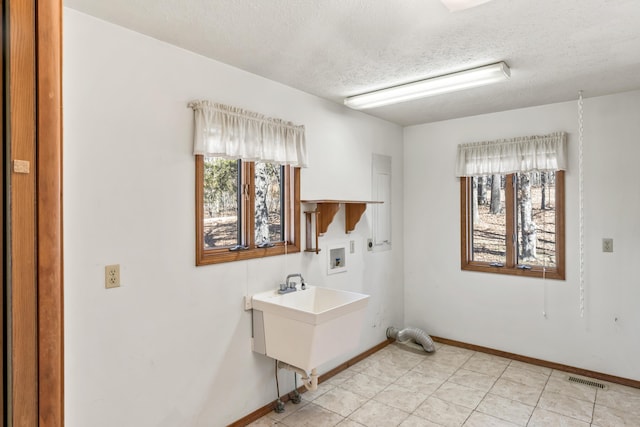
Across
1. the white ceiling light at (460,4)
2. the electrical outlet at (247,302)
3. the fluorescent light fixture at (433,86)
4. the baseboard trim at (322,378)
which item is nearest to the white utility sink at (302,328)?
the electrical outlet at (247,302)

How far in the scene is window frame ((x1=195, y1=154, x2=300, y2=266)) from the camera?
2.36 meters

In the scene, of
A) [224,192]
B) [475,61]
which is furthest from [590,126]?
[224,192]

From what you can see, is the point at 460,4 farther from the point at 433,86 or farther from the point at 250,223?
the point at 250,223

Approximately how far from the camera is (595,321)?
3.29 meters

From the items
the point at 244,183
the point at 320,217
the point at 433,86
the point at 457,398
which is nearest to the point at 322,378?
the point at 457,398

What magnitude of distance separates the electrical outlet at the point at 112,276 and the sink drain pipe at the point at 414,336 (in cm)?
290

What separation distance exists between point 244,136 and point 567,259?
119 inches

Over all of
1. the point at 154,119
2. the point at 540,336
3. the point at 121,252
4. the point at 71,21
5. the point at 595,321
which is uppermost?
the point at 71,21

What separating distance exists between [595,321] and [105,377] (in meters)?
3.75

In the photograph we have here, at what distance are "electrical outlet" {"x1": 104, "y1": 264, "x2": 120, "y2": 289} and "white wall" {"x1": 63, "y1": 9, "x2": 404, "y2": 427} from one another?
0.02 meters

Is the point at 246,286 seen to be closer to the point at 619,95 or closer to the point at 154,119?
the point at 154,119

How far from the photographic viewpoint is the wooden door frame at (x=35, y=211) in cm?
70

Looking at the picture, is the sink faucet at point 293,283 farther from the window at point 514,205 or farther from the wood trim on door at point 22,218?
the wood trim on door at point 22,218

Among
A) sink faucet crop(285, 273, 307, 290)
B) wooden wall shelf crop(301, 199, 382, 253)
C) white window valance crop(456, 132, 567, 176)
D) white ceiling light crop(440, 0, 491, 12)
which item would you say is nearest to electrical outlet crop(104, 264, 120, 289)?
sink faucet crop(285, 273, 307, 290)
